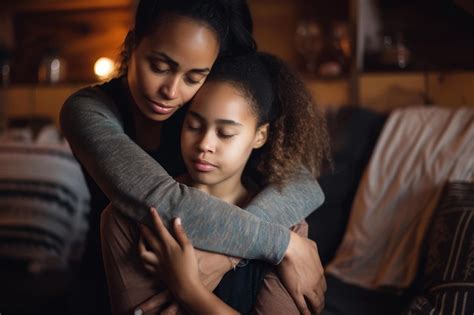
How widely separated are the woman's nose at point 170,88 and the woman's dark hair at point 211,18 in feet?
0.36

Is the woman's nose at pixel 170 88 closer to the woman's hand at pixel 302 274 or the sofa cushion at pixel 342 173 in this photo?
the woman's hand at pixel 302 274

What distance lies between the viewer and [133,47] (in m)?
1.14

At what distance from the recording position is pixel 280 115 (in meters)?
1.16

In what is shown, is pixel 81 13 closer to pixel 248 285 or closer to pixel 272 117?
pixel 272 117

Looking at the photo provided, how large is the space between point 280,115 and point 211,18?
9.8 inches

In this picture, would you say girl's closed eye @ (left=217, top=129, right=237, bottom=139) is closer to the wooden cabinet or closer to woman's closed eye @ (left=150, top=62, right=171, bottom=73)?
woman's closed eye @ (left=150, top=62, right=171, bottom=73)

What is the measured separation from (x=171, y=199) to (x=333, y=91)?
5.94 feet

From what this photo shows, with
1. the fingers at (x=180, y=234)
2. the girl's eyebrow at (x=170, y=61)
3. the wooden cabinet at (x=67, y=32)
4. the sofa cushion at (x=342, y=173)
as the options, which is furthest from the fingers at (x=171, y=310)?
the wooden cabinet at (x=67, y=32)

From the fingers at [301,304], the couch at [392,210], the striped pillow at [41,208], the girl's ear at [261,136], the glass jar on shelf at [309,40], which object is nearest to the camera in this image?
the fingers at [301,304]

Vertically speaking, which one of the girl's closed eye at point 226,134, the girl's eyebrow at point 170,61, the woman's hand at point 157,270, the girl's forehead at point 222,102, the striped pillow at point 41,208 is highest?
the girl's eyebrow at point 170,61

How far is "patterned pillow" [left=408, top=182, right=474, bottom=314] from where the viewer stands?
116 centimetres

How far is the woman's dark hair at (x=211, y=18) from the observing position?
3.45 feet

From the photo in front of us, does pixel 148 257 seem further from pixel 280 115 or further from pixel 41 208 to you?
pixel 41 208

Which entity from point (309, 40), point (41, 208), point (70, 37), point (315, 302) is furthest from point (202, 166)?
point (70, 37)
